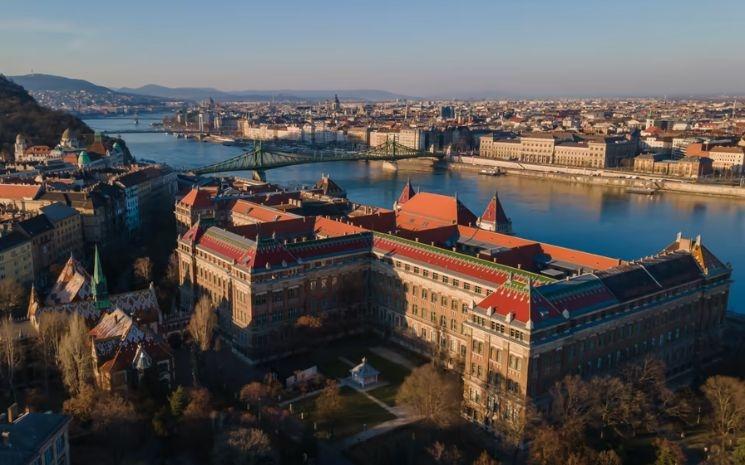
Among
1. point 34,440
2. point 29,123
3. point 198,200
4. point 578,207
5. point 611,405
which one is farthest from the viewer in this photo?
point 29,123

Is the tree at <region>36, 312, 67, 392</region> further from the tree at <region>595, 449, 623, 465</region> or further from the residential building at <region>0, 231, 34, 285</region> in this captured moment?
the tree at <region>595, 449, 623, 465</region>

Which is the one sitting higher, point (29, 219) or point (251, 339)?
point (29, 219)

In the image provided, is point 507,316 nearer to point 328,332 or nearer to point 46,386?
point 328,332

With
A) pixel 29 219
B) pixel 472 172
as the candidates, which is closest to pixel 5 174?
pixel 29 219

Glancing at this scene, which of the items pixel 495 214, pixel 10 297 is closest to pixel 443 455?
pixel 495 214

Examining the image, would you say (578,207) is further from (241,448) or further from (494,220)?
(241,448)

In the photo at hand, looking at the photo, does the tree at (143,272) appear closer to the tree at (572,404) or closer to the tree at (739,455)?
the tree at (572,404)
